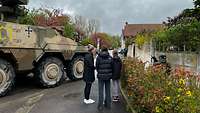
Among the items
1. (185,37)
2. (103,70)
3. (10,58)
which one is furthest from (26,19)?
(103,70)

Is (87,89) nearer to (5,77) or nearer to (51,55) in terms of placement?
(5,77)

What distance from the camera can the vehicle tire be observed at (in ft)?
35.0

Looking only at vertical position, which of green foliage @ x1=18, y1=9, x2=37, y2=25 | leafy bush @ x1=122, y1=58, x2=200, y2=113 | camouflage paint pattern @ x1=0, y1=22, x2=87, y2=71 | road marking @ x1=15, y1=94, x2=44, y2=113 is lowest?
road marking @ x1=15, y1=94, x2=44, y2=113


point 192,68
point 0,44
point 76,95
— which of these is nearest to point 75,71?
point 76,95

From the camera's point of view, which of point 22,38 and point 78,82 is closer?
point 22,38

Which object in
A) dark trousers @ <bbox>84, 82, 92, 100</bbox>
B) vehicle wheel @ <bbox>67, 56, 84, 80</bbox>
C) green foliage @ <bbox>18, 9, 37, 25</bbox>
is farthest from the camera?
vehicle wheel @ <bbox>67, 56, 84, 80</bbox>

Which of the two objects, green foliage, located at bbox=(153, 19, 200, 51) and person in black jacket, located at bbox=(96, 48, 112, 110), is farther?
green foliage, located at bbox=(153, 19, 200, 51)

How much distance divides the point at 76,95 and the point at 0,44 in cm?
284

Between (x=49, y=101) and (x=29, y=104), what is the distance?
0.66 metres

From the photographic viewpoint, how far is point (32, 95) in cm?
1123

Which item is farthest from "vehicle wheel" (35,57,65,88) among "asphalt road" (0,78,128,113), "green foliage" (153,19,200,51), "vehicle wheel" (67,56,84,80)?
"green foliage" (153,19,200,51)

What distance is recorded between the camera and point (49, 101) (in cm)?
1005

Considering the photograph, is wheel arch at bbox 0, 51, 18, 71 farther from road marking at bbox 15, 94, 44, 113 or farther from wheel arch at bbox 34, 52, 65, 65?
road marking at bbox 15, 94, 44, 113

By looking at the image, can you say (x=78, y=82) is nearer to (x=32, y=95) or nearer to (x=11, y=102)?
(x=32, y=95)
